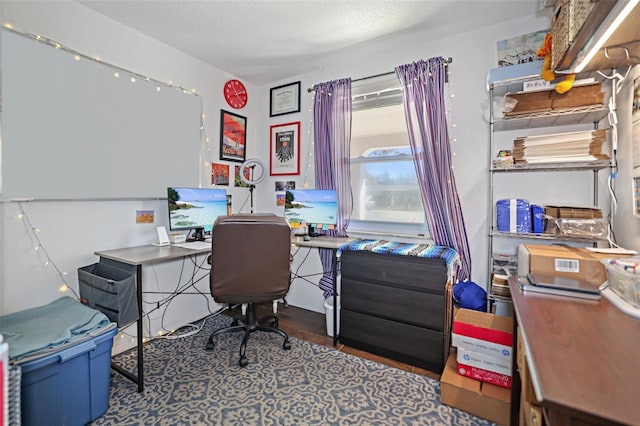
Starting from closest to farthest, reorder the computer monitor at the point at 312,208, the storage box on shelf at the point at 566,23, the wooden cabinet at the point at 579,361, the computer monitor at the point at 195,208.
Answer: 1. the wooden cabinet at the point at 579,361
2. the storage box on shelf at the point at 566,23
3. the computer monitor at the point at 195,208
4. the computer monitor at the point at 312,208

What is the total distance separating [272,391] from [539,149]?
230 centimetres

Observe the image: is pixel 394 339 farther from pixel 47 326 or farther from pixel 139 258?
pixel 47 326

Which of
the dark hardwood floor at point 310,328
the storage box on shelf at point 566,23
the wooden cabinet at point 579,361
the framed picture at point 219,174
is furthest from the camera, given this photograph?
the framed picture at point 219,174

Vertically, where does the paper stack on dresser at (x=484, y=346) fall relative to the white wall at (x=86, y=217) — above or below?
below

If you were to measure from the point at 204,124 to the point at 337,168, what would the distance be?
141 centimetres

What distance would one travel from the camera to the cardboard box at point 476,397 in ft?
5.36

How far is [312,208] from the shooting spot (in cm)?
290

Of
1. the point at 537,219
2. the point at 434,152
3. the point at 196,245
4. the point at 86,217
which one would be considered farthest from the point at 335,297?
the point at 86,217

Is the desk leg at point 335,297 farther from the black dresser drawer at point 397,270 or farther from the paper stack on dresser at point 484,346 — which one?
the paper stack on dresser at point 484,346

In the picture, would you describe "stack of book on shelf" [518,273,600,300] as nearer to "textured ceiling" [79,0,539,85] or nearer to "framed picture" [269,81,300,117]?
"textured ceiling" [79,0,539,85]

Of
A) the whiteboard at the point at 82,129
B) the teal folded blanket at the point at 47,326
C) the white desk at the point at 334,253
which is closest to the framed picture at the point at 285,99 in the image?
the whiteboard at the point at 82,129

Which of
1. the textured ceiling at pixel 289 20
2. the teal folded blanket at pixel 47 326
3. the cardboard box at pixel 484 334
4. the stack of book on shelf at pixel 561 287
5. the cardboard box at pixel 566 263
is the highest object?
the textured ceiling at pixel 289 20

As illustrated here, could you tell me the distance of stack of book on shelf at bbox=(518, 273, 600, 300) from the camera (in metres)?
1.19

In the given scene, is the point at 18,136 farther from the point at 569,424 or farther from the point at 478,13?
the point at 478,13
